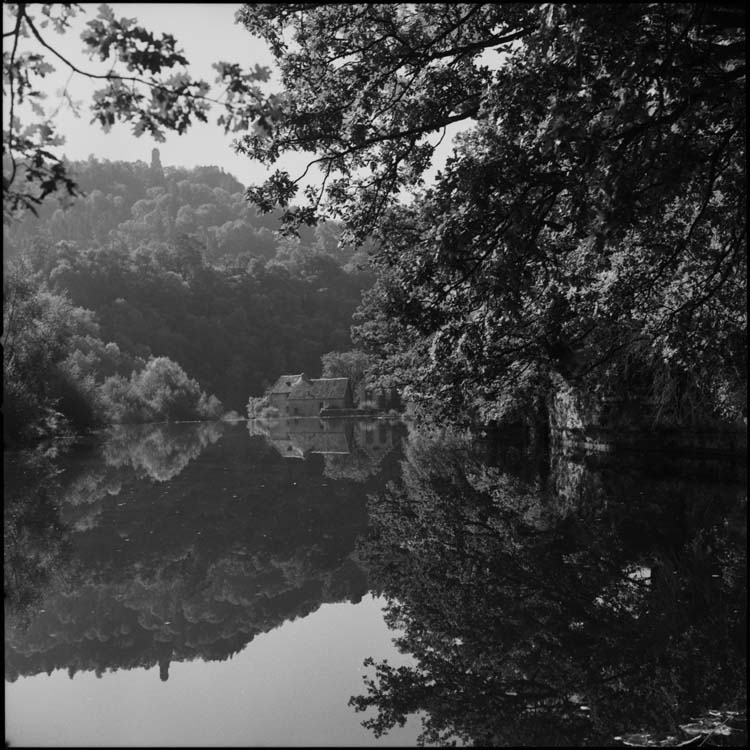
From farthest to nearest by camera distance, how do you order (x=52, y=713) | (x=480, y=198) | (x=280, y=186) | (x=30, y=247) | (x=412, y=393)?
(x=30, y=247), (x=412, y=393), (x=280, y=186), (x=480, y=198), (x=52, y=713)

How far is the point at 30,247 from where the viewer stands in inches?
3339

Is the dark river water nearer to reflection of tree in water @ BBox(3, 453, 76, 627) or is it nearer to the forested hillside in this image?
reflection of tree in water @ BBox(3, 453, 76, 627)

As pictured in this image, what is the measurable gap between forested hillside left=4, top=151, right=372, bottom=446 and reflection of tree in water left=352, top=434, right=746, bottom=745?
131ft

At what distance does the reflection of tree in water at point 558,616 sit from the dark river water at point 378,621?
0.9 inches

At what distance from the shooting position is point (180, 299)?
99562mm

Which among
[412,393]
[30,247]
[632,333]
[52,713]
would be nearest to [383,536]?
[52,713]

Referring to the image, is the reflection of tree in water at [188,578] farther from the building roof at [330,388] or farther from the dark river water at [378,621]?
the building roof at [330,388]

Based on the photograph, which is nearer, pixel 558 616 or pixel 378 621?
pixel 558 616

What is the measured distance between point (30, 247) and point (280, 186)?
8391 centimetres

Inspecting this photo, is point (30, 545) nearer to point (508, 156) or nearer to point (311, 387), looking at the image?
point (508, 156)

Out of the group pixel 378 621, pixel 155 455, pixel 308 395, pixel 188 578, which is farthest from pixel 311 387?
pixel 378 621

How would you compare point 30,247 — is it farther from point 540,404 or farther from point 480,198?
point 480,198

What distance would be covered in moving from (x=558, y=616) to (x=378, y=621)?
155 cm

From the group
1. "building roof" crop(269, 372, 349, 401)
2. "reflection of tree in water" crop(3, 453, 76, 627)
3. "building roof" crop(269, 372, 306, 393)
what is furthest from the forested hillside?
"reflection of tree in water" crop(3, 453, 76, 627)
